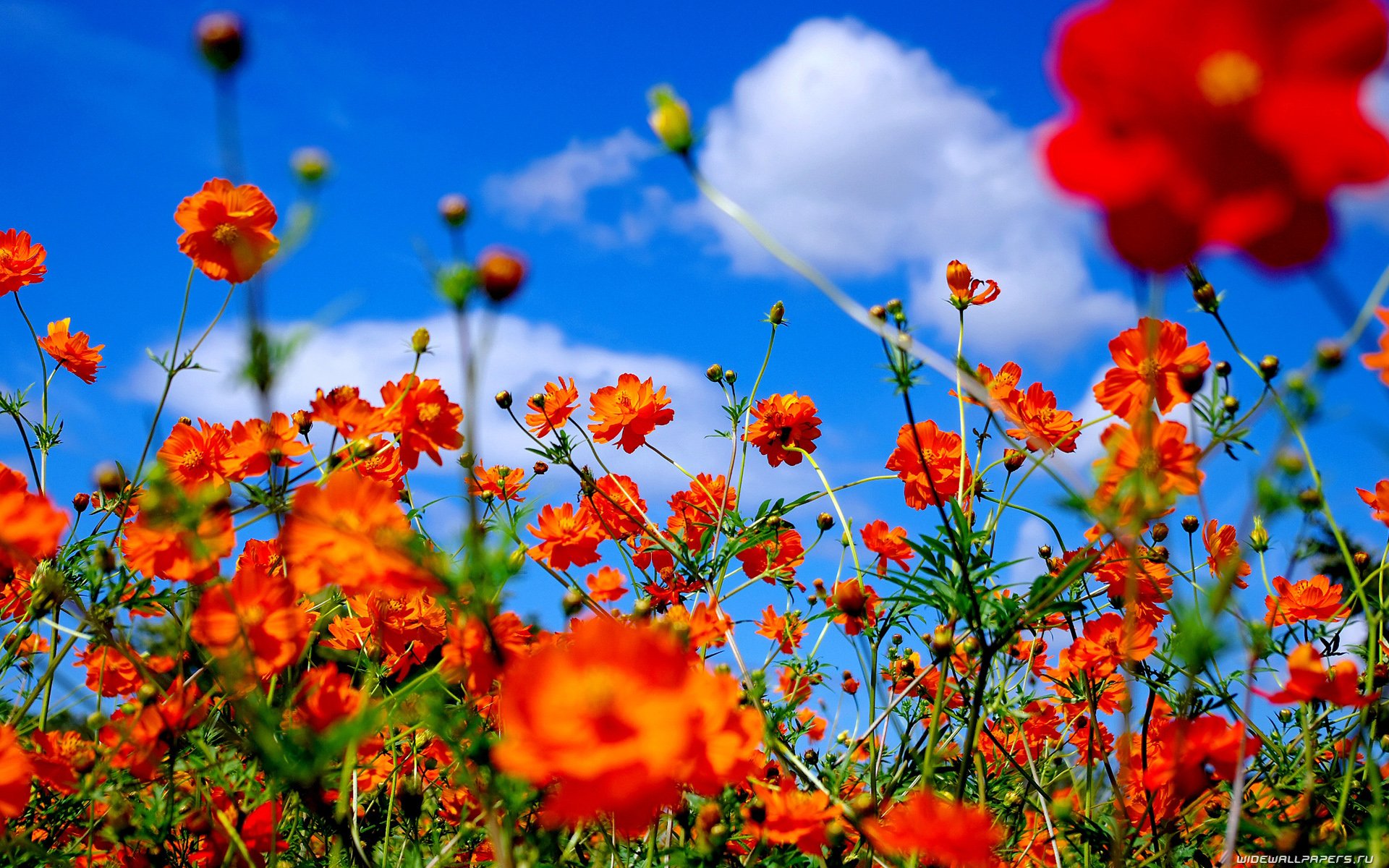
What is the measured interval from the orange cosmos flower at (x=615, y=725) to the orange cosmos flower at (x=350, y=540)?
19 centimetres

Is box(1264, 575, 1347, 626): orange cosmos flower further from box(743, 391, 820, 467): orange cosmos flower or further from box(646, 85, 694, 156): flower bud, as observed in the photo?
box(646, 85, 694, 156): flower bud

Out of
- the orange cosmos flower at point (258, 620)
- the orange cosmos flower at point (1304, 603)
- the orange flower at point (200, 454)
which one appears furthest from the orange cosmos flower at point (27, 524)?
the orange cosmos flower at point (1304, 603)

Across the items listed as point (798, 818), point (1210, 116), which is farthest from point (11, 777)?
point (1210, 116)

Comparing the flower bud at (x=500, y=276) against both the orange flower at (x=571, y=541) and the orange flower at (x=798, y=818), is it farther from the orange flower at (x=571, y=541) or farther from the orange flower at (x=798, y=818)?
the orange flower at (x=571, y=541)

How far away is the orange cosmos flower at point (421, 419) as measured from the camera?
139cm

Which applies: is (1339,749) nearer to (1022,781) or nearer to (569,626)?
(1022,781)

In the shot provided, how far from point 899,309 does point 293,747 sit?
90cm

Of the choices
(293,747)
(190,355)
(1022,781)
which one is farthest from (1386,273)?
(190,355)

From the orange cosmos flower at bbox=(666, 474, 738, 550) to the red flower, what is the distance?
63.8 inches

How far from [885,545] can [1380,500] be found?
3.20ft

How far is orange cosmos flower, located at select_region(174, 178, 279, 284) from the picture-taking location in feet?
5.05

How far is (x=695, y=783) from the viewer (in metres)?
0.85

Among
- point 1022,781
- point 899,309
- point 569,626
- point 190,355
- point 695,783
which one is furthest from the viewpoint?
point 1022,781

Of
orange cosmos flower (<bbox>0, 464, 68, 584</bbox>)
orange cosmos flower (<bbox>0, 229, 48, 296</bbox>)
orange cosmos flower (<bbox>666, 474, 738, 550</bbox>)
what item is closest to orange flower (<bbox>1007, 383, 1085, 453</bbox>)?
orange cosmos flower (<bbox>666, 474, 738, 550</bbox>)
